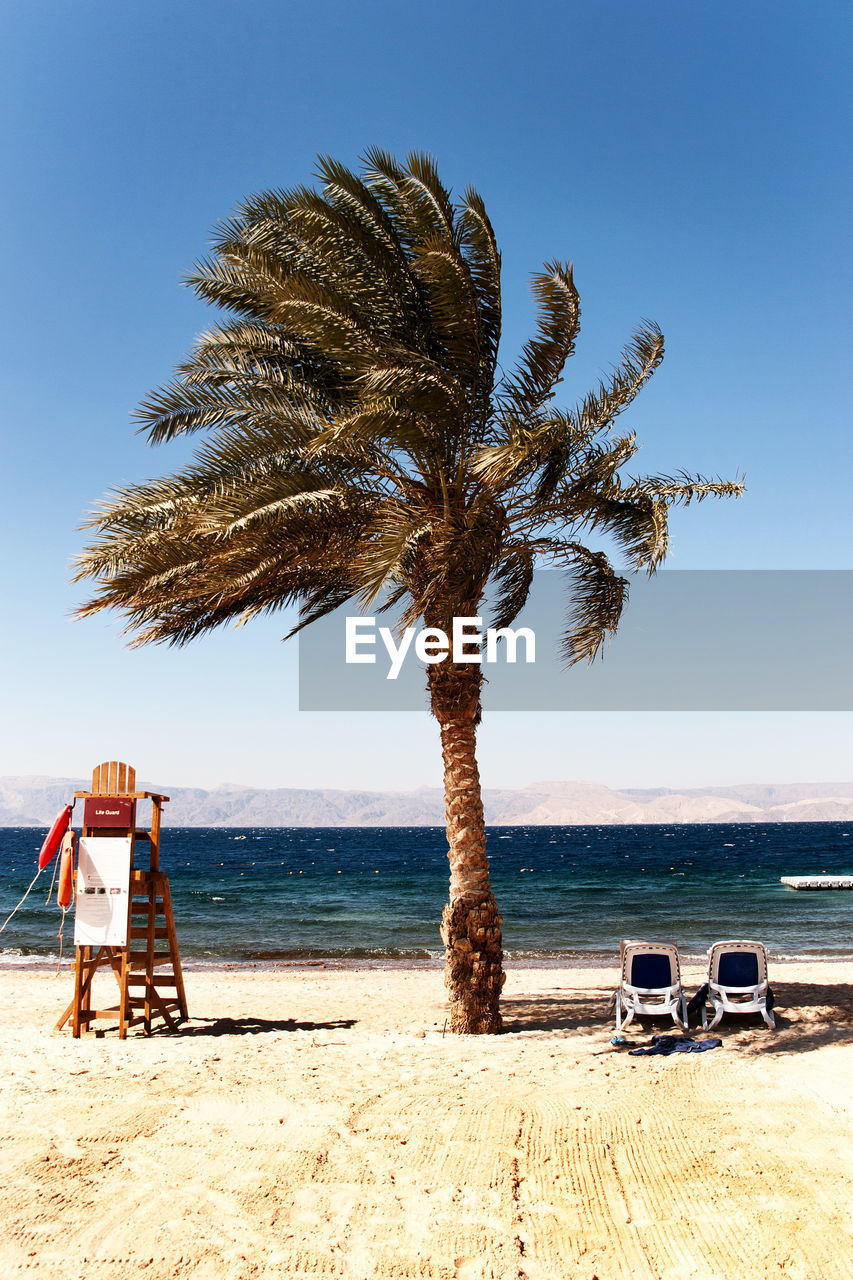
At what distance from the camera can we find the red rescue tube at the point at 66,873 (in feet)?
32.5

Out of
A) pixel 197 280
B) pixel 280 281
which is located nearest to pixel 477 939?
pixel 280 281

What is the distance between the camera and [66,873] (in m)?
10.1

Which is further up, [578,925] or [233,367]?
[233,367]

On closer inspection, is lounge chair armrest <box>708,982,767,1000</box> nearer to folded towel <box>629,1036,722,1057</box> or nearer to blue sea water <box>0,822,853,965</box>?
folded towel <box>629,1036,722,1057</box>

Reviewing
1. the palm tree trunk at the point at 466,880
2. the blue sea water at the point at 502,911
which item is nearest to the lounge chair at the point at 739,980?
the palm tree trunk at the point at 466,880

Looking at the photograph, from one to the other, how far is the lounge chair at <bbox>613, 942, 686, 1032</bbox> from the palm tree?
4.82 ft

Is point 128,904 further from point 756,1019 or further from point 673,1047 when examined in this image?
point 756,1019

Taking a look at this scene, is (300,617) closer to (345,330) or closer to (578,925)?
(345,330)

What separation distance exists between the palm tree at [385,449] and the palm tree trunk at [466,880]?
0.02 m

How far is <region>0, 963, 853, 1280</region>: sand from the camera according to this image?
4.44m

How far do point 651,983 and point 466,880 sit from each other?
2396 mm

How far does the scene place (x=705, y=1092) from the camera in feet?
23.1

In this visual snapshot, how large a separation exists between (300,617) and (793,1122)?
8.67 meters

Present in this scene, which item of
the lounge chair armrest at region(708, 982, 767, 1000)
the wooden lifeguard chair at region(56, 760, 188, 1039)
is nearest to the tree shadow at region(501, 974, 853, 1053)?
the lounge chair armrest at region(708, 982, 767, 1000)
